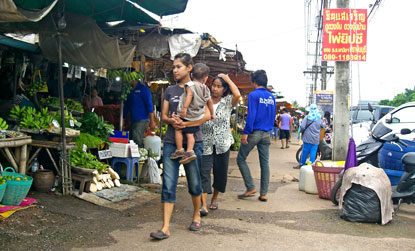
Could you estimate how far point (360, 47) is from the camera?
8.46 m

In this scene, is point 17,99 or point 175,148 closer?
point 175,148

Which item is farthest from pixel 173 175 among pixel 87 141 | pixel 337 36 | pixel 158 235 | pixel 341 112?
pixel 337 36

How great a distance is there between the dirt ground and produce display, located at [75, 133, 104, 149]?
1058 millimetres

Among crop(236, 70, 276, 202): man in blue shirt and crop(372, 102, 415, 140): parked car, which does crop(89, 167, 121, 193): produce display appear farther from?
crop(372, 102, 415, 140): parked car

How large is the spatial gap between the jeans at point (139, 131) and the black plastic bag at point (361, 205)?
437 cm

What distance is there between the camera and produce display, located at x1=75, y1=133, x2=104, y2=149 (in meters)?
6.20

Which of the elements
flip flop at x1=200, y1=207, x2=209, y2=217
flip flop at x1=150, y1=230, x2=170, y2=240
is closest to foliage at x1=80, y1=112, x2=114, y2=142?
flip flop at x1=200, y1=207, x2=209, y2=217

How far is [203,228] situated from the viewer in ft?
14.9

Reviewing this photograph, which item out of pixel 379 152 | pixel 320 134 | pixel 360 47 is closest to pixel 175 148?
pixel 379 152

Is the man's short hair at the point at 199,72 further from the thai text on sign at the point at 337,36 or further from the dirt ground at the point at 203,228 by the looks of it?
the thai text on sign at the point at 337,36

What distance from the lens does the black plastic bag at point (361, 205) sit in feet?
15.9

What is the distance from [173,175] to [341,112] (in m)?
4.79

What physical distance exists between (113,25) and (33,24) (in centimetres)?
196

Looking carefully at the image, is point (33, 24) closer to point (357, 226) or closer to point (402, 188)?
point (357, 226)
